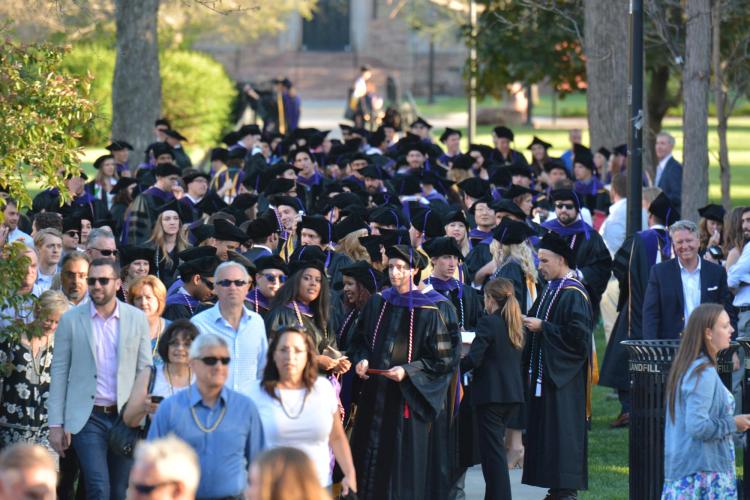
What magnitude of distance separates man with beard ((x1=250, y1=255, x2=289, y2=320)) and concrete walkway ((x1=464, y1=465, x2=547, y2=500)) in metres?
2.25

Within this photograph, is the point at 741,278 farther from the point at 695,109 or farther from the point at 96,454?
the point at 96,454

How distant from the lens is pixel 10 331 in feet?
31.3

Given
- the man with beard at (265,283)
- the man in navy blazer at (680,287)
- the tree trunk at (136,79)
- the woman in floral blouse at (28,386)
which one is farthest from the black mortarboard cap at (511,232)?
the tree trunk at (136,79)

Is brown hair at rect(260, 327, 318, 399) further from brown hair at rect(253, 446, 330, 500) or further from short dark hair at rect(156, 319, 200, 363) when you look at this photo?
brown hair at rect(253, 446, 330, 500)

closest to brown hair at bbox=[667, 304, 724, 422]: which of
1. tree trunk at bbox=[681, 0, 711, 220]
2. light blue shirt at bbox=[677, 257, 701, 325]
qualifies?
light blue shirt at bbox=[677, 257, 701, 325]

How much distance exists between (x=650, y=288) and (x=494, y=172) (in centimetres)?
635

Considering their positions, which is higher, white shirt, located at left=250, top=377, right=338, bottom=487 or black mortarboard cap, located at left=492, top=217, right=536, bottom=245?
black mortarboard cap, located at left=492, top=217, right=536, bottom=245

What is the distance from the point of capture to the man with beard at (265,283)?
10.6 m

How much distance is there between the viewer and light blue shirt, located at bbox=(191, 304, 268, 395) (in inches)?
362

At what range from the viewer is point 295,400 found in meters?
7.97

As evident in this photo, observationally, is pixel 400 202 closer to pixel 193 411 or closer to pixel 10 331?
pixel 10 331

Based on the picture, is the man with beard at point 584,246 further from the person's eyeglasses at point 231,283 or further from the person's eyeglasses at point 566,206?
the person's eyeglasses at point 231,283

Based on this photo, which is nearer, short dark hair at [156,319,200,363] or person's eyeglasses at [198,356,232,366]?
person's eyeglasses at [198,356,232,366]

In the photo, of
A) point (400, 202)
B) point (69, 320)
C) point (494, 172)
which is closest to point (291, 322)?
point (69, 320)
